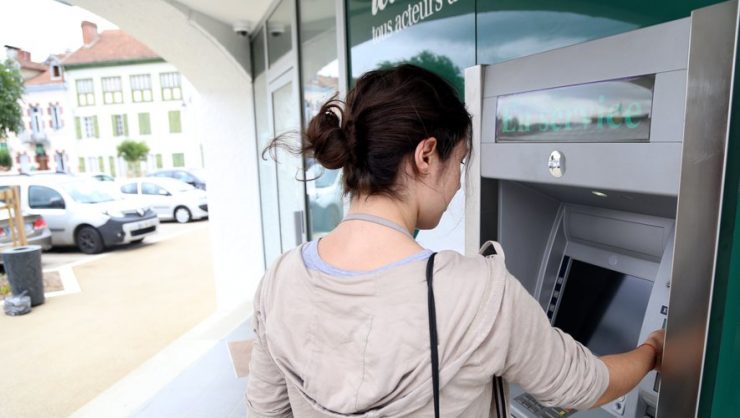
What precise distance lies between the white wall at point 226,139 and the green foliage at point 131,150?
795 inches

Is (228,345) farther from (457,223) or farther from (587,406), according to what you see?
(587,406)

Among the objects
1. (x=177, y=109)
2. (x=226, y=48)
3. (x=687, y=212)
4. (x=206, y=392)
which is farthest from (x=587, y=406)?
(x=177, y=109)

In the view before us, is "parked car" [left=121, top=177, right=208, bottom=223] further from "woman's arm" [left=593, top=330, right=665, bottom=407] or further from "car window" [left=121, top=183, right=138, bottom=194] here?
"woman's arm" [left=593, top=330, right=665, bottom=407]

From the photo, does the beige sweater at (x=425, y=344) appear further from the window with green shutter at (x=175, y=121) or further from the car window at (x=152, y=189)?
the window with green shutter at (x=175, y=121)

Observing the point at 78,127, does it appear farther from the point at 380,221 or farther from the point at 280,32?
the point at 380,221

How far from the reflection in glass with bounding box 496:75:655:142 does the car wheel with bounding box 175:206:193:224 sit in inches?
505

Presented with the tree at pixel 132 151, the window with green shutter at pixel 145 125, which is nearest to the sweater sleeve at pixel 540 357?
the tree at pixel 132 151

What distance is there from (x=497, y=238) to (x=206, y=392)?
2.53 meters

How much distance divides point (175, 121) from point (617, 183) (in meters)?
25.9

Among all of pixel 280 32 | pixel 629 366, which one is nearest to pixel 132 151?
pixel 280 32

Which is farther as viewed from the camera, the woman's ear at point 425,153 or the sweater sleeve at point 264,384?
the sweater sleeve at point 264,384

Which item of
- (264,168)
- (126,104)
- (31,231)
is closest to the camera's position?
(264,168)

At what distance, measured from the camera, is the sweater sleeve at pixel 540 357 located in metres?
0.76

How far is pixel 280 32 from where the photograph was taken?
154 inches
